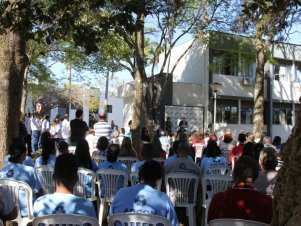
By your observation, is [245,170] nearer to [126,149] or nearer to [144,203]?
[144,203]

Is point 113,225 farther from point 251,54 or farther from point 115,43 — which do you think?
point 251,54

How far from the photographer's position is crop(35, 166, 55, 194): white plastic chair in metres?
5.93

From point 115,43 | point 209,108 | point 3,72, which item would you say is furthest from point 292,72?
point 3,72

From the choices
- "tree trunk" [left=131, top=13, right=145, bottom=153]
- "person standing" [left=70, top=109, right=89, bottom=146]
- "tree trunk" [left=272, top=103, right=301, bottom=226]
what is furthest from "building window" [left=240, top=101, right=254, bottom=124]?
"tree trunk" [left=272, top=103, right=301, bottom=226]

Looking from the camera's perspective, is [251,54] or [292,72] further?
[292,72]

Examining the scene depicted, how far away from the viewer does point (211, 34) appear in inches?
831

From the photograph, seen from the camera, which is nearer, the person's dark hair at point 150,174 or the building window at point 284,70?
the person's dark hair at point 150,174

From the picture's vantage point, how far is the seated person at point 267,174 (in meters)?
4.57

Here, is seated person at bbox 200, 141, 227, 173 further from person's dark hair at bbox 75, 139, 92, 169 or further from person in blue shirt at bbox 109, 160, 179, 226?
person in blue shirt at bbox 109, 160, 179, 226

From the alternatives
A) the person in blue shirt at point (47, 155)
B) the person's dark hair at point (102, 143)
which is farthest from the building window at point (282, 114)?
the person in blue shirt at point (47, 155)

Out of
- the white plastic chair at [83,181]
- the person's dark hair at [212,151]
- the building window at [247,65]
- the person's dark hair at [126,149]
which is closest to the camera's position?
the white plastic chair at [83,181]

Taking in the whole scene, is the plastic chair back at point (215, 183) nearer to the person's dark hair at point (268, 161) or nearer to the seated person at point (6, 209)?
the person's dark hair at point (268, 161)

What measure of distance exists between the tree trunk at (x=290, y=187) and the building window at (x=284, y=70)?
95.2 feet

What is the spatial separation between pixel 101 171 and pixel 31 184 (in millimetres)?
1236
